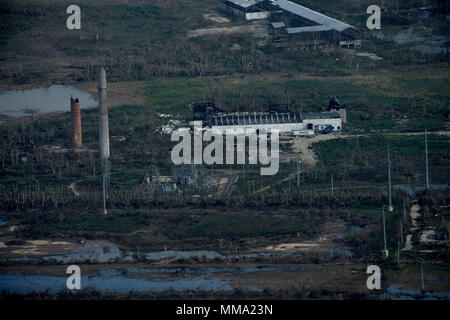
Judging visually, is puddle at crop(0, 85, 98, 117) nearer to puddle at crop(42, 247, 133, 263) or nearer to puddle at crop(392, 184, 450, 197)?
puddle at crop(42, 247, 133, 263)

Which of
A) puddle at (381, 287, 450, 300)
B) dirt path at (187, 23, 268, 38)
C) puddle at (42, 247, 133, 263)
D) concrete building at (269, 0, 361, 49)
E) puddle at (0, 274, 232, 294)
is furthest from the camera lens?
dirt path at (187, 23, 268, 38)

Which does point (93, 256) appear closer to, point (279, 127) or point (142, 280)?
point (142, 280)

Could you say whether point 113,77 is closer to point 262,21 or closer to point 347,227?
point 262,21

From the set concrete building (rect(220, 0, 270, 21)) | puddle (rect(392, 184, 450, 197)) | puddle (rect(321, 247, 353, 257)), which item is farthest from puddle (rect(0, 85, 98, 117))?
puddle (rect(321, 247, 353, 257))

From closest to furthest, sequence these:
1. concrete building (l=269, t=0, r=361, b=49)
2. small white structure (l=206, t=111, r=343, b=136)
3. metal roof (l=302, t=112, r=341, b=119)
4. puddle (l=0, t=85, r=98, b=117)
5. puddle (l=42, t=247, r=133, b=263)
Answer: puddle (l=42, t=247, r=133, b=263), small white structure (l=206, t=111, r=343, b=136), metal roof (l=302, t=112, r=341, b=119), puddle (l=0, t=85, r=98, b=117), concrete building (l=269, t=0, r=361, b=49)

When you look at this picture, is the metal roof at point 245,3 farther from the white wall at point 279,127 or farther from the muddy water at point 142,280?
the muddy water at point 142,280

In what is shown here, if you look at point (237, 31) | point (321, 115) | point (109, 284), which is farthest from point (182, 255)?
point (237, 31)

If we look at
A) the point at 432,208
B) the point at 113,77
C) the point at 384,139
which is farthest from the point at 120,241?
the point at 113,77

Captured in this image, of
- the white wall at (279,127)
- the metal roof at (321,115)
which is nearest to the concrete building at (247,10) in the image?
the metal roof at (321,115)
